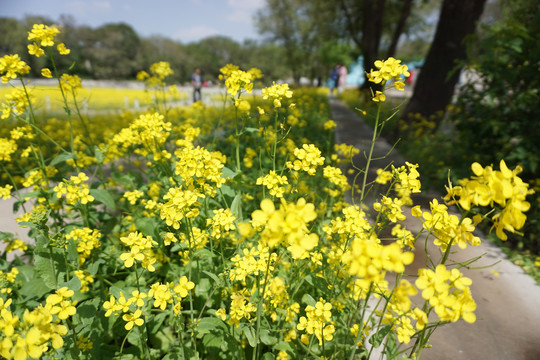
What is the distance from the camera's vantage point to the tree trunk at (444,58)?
5117mm

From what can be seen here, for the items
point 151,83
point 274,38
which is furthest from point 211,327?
point 274,38

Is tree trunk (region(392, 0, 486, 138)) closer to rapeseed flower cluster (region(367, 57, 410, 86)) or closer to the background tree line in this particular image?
rapeseed flower cluster (region(367, 57, 410, 86))

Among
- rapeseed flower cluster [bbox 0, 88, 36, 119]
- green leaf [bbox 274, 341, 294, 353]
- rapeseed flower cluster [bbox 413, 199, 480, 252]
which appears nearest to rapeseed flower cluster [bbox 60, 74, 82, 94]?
rapeseed flower cluster [bbox 0, 88, 36, 119]

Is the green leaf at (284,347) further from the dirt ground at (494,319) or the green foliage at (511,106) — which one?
the green foliage at (511,106)

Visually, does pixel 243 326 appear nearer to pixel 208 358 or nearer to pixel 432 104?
pixel 208 358

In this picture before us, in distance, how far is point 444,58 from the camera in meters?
5.43

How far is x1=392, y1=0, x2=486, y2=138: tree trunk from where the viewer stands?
5.12 m

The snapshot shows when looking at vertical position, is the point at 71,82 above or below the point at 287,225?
above

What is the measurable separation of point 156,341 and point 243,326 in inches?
26.6

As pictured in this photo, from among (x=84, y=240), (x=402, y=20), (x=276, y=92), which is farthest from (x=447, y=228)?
(x=402, y=20)

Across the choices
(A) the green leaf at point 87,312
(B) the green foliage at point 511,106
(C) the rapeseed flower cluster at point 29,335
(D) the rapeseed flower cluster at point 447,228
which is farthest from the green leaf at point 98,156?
(B) the green foliage at point 511,106

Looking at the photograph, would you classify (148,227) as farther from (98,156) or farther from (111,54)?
(111,54)

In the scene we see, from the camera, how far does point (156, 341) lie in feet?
5.39

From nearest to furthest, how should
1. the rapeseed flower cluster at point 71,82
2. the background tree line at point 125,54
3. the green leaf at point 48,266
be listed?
the green leaf at point 48,266
the rapeseed flower cluster at point 71,82
the background tree line at point 125,54
